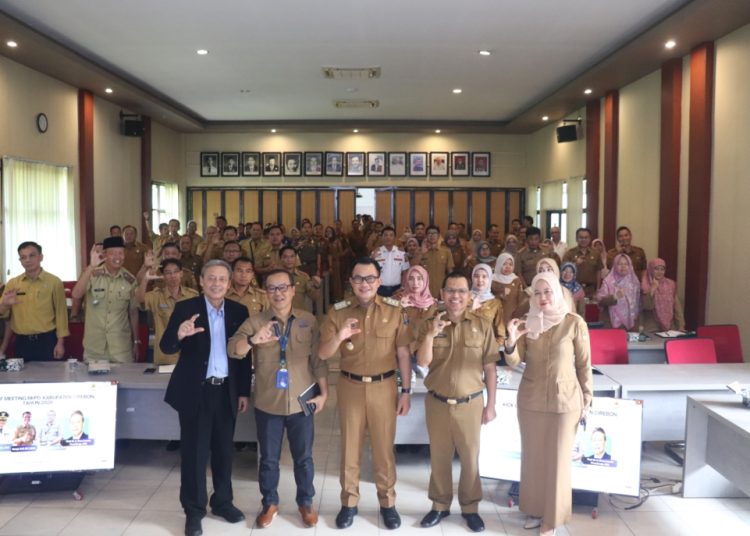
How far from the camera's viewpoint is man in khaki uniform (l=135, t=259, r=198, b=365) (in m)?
5.52

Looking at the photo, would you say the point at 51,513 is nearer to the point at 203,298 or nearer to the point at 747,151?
the point at 203,298

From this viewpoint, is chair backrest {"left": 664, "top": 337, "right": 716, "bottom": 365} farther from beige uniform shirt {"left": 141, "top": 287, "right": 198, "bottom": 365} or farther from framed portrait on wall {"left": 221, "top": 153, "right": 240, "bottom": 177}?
→ framed portrait on wall {"left": 221, "top": 153, "right": 240, "bottom": 177}

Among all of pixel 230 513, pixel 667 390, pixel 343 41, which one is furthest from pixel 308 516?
pixel 343 41

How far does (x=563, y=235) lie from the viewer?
50.8 feet

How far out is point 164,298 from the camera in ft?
18.3

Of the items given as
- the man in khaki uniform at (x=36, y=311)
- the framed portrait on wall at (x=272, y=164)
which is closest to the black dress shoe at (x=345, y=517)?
the man in khaki uniform at (x=36, y=311)

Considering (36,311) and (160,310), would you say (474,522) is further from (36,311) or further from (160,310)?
(36,311)

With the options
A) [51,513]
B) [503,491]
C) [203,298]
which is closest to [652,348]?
[503,491]

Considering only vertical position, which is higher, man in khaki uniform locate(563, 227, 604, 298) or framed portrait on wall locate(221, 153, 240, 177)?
framed portrait on wall locate(221, 153, 240, 177)

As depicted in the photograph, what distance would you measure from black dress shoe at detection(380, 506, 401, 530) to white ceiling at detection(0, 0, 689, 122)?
554cm

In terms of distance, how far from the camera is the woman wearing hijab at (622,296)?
7.54m

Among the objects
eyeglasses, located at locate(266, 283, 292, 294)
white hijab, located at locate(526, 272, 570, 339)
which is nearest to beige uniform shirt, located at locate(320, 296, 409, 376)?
eyeglasses, located at locate(266, 283, 292, 294)

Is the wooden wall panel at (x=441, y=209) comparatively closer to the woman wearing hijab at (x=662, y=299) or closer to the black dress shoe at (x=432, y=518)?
the woman wearing hijab at (x=662, y=299)

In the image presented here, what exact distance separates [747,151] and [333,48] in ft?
18.2
